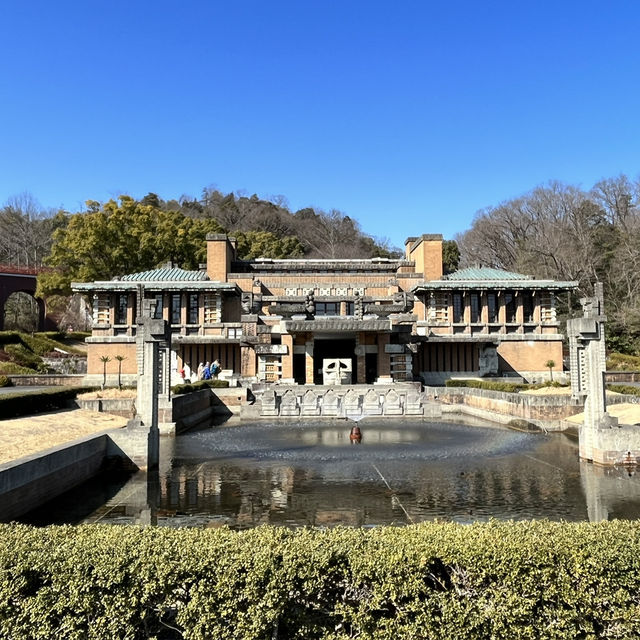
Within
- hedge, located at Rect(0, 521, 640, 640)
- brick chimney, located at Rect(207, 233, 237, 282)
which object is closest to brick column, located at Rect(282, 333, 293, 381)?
brick chimney, located at Rect(207, 233, 237, 282)

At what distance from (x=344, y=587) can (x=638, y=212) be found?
2219 inches

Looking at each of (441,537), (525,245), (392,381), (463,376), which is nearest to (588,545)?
(441,537)

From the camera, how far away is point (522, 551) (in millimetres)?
4395

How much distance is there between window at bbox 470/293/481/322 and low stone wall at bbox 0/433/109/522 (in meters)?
28.6

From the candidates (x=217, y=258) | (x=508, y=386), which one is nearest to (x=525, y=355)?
(x=508, y=386)

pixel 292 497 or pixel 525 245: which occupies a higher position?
pixel 525 245

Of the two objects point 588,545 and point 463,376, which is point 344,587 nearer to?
point 588,545

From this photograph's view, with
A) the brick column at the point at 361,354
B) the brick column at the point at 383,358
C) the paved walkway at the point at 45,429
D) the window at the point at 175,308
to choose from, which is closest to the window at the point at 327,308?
the brick column at the point at 361,354

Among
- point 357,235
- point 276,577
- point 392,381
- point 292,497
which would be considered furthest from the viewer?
point 357,235

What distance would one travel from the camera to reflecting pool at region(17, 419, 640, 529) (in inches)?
348

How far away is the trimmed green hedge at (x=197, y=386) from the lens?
2466cm

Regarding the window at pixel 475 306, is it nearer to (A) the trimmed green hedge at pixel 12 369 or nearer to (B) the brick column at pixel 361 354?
(B) the brick column at pixel 361 354

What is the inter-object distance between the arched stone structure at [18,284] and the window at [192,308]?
24649 mm

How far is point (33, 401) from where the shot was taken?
762 inches
